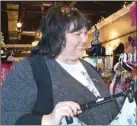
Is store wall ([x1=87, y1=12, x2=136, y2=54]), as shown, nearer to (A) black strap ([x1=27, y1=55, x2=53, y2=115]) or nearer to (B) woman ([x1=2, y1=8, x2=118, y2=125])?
(B) woman ([x1=2, y1=8, x2=118, y2=125])

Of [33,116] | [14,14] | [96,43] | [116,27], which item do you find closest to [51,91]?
[33,116]

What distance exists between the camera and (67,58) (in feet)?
3.72

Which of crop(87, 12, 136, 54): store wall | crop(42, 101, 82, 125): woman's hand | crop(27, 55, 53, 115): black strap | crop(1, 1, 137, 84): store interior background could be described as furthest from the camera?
crop(87, 12, 136, 54): store wall

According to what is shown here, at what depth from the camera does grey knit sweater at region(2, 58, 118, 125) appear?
948 mm

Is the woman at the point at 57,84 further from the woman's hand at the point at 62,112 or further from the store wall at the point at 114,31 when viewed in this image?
the store wall at the point at 114,31

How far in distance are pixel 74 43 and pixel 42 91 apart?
226 millimetres

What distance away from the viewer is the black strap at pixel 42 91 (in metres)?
0.99

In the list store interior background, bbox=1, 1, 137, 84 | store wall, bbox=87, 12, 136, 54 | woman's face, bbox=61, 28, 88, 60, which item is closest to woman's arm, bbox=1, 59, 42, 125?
woman's face, bbox=61, 28, 88, 60

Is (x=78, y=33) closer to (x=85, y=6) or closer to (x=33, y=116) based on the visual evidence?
(x=33, y=116)

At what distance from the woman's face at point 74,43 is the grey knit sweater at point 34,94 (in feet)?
0.21

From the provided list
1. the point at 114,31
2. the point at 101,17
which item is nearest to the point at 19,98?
the point at 114,31

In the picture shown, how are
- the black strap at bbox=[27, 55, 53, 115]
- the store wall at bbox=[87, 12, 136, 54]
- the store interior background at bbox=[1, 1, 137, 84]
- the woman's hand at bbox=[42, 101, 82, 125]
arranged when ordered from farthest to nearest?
the store wall at bbox=[87, 12, 136, 54] < the store interior background at bbox=[1, 1, 137, 84] < the black strap at bbox=[27, 55, 53, 115] < the woman's hand at bbox=[42, 101, 82, 125]

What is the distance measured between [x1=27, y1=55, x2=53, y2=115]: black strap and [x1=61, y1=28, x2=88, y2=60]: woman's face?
134mm

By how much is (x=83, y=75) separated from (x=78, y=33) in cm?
18
